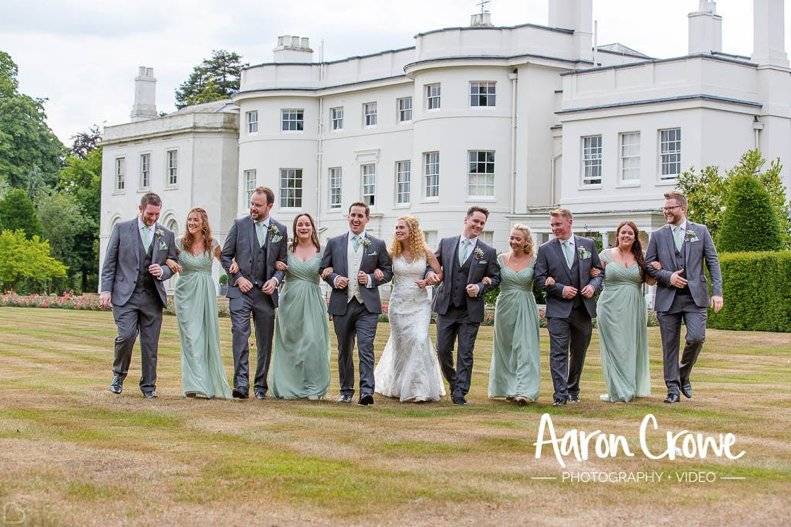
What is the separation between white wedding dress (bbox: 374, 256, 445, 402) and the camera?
14.2m

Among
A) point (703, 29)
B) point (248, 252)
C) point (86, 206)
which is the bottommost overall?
point (248, 252)

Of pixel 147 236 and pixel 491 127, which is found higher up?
pixel 491 127

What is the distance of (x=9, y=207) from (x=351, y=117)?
732 inches

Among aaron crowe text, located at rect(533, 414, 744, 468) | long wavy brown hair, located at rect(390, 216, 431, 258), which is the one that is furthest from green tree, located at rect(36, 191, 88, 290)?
aaron crowe text, located at rect(533, 414, 744, 468)

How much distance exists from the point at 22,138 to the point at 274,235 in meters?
63.3

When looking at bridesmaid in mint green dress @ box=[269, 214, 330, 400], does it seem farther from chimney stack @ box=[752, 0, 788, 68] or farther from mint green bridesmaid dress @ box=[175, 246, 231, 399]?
chimney stack @ box=[752, 0, 788, 68]

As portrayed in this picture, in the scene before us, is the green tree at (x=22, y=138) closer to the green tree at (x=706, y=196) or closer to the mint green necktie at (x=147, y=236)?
the green tree at (x=706, y=196)

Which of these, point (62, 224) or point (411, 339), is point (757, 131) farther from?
point (62, 224)

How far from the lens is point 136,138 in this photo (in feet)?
208

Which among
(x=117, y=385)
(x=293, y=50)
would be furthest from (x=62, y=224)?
(x=117, y=385)

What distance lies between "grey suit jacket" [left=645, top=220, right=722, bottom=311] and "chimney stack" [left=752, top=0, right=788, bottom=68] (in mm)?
29574

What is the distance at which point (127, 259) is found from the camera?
14062mm

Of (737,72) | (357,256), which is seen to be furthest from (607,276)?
(737,72)

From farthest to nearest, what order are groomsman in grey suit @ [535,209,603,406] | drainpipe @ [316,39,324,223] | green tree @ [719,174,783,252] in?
drainpipe @ [316,39,324,223] < green tree @ [719,174,783,252] < groomsman in grey suit @ [535,209,603,406]
